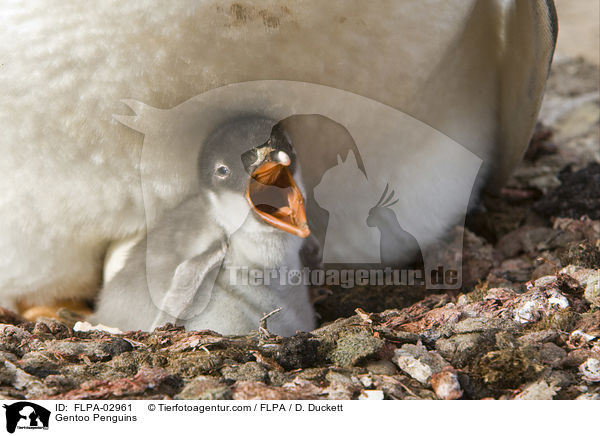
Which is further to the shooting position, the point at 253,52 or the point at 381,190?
the point at 381,190

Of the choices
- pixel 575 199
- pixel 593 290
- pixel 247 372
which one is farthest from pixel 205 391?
pixel 575 199

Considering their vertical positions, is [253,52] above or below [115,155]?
above

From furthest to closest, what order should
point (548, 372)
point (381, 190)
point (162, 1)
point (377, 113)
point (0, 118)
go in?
point (381, 190), point (377, 113), point (0, 118), point (162, 1), point (548, 372)

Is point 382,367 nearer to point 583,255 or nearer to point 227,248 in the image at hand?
point 227,248

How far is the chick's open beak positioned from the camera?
131cm

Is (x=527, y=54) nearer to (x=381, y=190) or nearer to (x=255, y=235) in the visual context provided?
(x=381, y=190)

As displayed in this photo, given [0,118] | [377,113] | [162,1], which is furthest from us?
[377,113]

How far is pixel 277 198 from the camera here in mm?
1412

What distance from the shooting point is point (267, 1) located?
3.99 ft

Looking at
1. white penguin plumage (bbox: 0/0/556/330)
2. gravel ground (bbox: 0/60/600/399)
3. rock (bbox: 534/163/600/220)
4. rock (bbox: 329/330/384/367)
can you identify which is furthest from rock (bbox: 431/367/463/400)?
rock (bbox: 534/163/600/220)

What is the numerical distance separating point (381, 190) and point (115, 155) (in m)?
0.64

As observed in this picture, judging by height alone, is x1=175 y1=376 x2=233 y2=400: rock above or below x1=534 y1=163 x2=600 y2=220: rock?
above

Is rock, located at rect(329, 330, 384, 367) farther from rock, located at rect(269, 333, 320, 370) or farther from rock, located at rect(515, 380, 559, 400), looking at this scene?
rock, located at rect(515, 380, 559, 400)

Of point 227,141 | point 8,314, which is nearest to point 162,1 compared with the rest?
point 227,141
